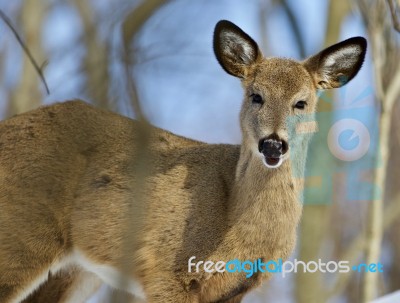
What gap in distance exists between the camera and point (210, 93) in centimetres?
1052

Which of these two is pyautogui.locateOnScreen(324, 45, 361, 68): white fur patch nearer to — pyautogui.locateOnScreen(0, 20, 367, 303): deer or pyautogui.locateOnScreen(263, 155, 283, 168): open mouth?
pyautogui.locateOnScreen(0, 20, 367, 303): deer

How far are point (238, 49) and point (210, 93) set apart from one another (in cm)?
341

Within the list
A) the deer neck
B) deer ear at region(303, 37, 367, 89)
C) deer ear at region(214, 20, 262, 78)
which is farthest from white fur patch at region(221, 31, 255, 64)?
the deer neck

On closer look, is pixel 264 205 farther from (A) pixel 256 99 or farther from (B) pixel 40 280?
(B) pixel 40 280

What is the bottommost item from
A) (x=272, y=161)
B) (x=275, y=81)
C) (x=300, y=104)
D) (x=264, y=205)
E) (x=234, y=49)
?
(x=264, y=205)

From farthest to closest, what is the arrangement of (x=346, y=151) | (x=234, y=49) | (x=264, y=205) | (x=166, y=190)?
(x=346, y=151)
(x=234, y=49)
(x=166, y=190)
(x=264, y=205)

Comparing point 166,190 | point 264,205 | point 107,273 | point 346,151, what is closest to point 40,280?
point 107,273

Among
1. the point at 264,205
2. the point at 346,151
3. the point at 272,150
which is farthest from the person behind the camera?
the point at 346,151

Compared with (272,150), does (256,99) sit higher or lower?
higher

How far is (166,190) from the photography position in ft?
23.0

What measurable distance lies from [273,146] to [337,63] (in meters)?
1.20

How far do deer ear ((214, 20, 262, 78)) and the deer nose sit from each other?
1.01 meters

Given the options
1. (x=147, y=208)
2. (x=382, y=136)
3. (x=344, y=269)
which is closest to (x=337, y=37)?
(x=382, y=136)

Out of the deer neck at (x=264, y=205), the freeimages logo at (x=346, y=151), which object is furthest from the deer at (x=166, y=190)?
the freeimages logo at (x=346, y=151)
